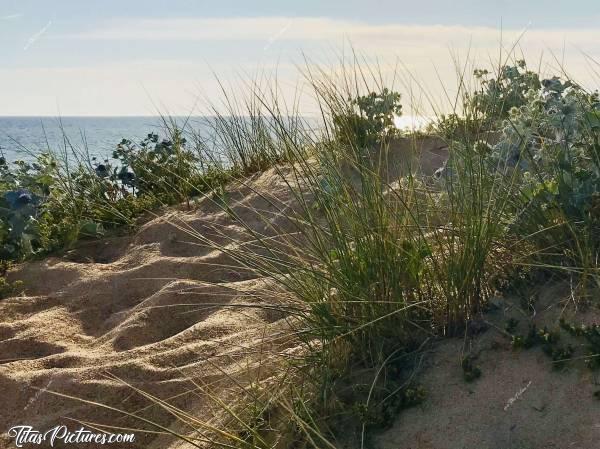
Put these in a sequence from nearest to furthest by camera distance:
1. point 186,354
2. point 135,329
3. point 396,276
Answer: point 396,276 < point 186,354 < point 135,329

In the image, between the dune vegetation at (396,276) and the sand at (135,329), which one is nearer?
the dune vegetation at (396,276)

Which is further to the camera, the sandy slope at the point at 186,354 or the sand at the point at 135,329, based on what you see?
the sand at the point at 135,329

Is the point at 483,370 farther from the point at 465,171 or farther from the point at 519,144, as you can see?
the point at 519,144

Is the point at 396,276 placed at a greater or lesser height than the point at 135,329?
greater

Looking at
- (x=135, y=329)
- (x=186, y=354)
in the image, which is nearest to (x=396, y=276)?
(x=186, y=354)

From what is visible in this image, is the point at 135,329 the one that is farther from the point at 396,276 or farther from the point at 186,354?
the point at 396,276

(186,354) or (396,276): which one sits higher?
(396,276)

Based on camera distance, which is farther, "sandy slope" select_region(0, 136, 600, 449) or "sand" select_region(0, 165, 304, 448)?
"sand" select_region(0, 165, 304, 448)

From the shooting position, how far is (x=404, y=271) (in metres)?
2.50

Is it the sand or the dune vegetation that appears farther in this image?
the sand

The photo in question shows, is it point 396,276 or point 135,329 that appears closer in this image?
point 396,276

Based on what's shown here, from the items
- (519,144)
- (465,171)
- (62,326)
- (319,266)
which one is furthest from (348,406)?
(62,326)

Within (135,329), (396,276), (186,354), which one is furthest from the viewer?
(135,329)

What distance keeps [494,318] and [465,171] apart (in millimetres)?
502
